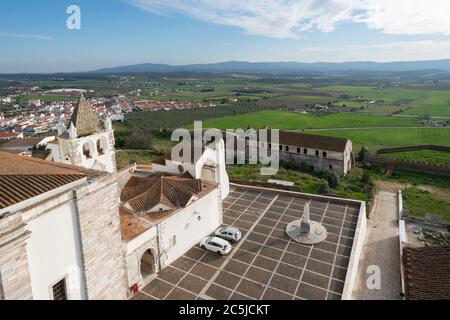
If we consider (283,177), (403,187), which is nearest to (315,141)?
(283,177)

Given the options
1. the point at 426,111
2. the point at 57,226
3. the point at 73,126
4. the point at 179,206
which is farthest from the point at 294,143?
the point at 426,111

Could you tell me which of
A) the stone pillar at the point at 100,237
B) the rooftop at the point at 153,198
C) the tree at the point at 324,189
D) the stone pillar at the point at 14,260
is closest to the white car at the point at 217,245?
the rooftop at the point at 153,198

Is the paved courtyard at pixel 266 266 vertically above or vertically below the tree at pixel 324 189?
above

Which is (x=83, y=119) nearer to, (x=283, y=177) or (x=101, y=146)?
(x=101, y=146)

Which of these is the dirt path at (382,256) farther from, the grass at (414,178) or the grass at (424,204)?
the grass at (414,178)

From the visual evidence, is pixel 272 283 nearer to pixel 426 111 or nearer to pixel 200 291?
pixel 200 291

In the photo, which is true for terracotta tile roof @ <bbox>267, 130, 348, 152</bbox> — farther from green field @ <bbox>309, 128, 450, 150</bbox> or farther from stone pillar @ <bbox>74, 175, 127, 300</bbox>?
stone pillar @ <bbox>74, 175, 127, 300</bbox>
